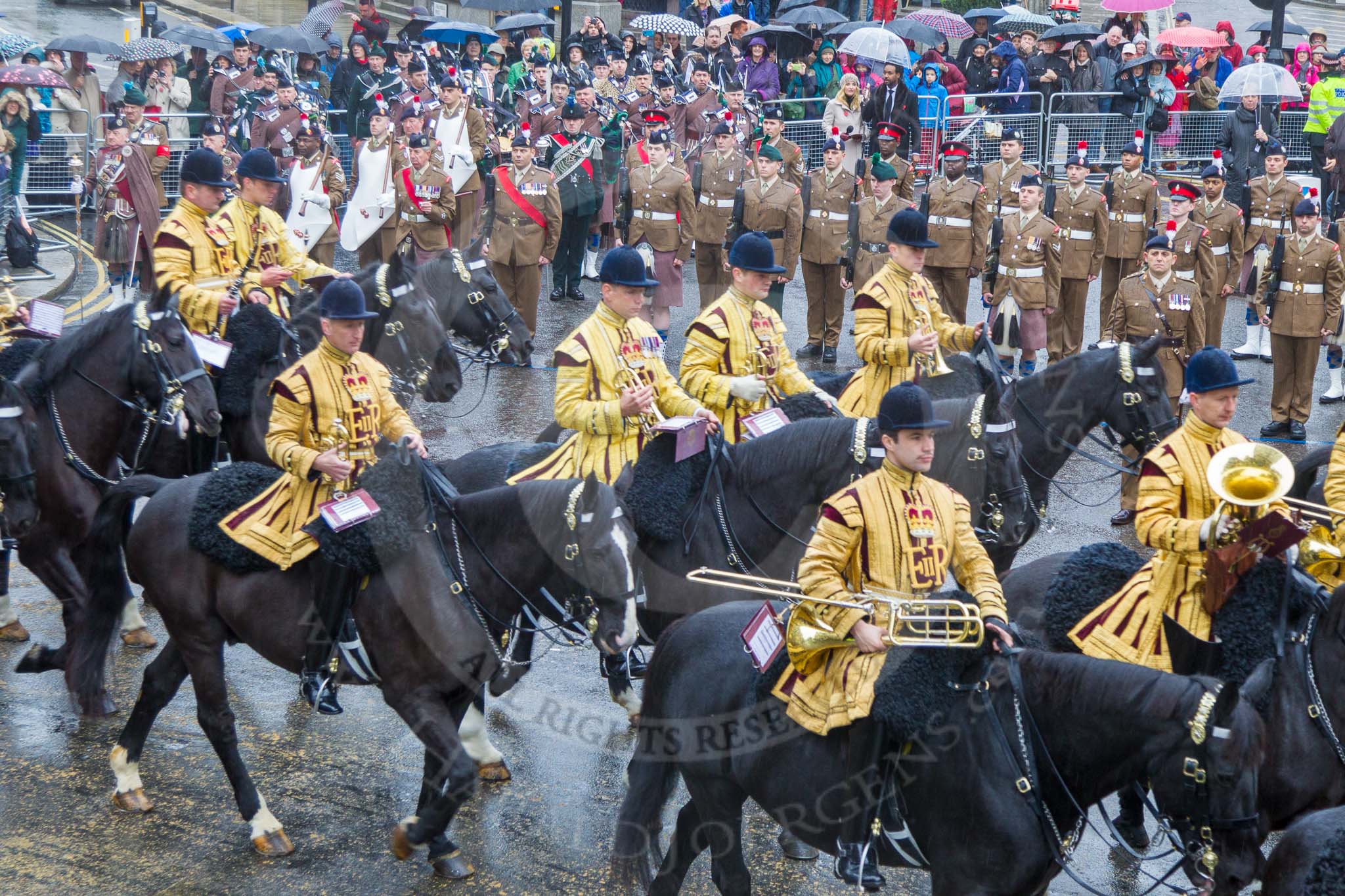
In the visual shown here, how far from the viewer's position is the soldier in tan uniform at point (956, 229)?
16.9 meters

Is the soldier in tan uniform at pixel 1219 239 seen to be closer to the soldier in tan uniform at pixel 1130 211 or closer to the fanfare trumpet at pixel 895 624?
the soldier in tan uniform at pixel 1130 211

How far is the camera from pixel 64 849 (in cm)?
705

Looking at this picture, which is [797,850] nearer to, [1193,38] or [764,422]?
[764,422]

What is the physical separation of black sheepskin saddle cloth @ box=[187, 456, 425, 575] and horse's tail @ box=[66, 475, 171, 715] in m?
0.52

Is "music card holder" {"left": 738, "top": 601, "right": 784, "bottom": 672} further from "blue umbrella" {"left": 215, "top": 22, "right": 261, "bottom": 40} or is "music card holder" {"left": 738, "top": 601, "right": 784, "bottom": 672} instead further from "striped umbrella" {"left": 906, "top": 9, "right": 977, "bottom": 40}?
"striped umbrella" {"left": 906, "top": 9, "right": 977, "bottom": 40}

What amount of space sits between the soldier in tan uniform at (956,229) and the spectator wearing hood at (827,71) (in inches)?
274

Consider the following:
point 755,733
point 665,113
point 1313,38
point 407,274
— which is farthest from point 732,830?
point 1313,38

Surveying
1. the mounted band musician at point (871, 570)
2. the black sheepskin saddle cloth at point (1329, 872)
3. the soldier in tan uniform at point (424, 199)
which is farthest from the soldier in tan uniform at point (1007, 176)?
the black sheepskin saddle cloth at point (1329, 872)

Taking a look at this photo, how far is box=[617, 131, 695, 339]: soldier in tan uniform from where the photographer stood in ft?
58.1

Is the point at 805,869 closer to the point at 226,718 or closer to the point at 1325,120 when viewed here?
the point at 226,718

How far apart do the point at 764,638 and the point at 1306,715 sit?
2.39 metres

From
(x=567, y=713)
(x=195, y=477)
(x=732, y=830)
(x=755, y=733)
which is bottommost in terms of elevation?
(x=567, y=713)

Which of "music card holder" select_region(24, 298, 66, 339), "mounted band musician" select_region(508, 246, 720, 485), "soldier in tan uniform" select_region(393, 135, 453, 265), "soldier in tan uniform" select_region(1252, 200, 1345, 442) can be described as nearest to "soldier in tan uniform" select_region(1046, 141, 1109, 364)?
"soldier in tan uniform" select_region(1252, 200, 1345, 442)

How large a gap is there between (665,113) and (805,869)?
14.3m
